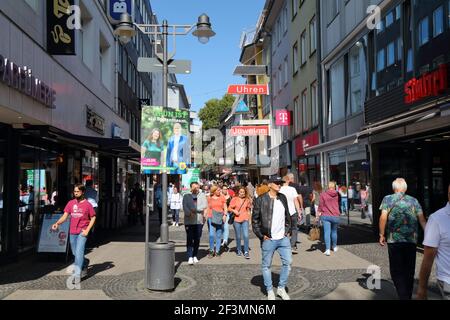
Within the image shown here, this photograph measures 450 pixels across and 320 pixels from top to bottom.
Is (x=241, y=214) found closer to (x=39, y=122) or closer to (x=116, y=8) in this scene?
(x=39, y=122)

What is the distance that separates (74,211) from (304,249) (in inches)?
251

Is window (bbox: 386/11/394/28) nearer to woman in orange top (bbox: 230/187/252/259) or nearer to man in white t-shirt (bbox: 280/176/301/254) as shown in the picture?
man in white t-shirt (bbox: 280/176/301/254)

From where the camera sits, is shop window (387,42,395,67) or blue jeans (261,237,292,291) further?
shop window (387,42,395,67)

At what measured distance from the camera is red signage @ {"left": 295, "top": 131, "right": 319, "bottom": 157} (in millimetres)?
23062

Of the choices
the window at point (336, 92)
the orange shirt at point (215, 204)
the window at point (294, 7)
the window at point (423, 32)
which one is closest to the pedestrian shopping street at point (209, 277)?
the orange shirt at point (215, 204)

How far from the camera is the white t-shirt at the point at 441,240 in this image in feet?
14.0

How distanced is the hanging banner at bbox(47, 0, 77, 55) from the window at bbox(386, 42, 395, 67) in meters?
8.45

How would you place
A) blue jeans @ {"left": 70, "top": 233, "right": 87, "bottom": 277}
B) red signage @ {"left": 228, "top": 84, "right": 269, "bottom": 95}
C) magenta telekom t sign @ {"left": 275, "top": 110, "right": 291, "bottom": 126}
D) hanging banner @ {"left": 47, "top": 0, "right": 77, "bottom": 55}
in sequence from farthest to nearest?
magenta telekom t sign @ {"left": 275, "top": 110, "right": 291, "bottom": 126}
red signage @ {"left": 228, "top": 84, "right": 269, "bottom": 95}
hanging banner @ {"left": 47, "top": 0, "right": 77, "bottom": 55}
blue jeans @ {"left": 70, "top": 233, "right": 87, "bottom": 277}

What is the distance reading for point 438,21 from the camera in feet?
36.2

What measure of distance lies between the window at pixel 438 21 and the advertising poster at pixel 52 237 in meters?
8.99

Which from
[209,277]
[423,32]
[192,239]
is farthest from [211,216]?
[423,32]

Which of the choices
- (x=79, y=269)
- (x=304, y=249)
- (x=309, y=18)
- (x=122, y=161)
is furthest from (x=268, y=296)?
(x=122, y=161)

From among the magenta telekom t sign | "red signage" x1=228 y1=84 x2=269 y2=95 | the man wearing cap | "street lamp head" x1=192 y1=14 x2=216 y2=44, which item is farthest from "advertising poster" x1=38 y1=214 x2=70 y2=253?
the magenta telekom t sign

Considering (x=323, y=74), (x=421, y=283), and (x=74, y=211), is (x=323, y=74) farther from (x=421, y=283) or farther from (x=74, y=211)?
(x=421, y=283)
